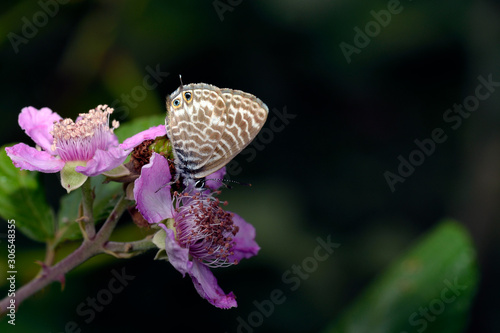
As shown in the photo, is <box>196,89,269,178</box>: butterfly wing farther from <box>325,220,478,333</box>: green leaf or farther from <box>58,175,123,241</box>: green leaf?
<box>325,220,478,333</box>: green leaf

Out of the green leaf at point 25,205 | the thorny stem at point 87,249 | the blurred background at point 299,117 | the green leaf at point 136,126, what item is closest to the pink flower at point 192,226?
the thorny stem at point 87,249

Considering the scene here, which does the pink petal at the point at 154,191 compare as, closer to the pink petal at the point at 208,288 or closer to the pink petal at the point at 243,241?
the pink petal at the point at 208,288

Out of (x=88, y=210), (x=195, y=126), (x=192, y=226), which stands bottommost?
(x=88, y=210)

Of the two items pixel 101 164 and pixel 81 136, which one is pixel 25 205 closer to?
pixel 81 136

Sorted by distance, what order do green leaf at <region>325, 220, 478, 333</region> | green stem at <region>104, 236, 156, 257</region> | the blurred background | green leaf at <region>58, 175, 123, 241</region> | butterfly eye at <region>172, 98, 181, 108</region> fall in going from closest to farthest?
green stem at <region>104, 236, 156, 257</region>
butterfly eye at <region>172, 98, 181, 108</region>
green leaf at <region>58, 175, 123, 241</region>
green leaf at <region>325, 220, 478, 333</region>
the blurred background

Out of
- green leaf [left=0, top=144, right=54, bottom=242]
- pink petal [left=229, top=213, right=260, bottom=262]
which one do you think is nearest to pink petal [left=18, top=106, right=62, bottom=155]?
green leaf [left=0, top=144, right=54, bottom=242]

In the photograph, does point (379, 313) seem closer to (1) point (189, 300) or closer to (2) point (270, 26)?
(1) point (189, 300)

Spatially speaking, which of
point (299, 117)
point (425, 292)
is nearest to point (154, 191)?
point (425, 292)
